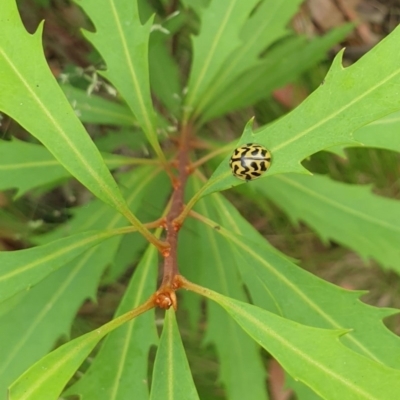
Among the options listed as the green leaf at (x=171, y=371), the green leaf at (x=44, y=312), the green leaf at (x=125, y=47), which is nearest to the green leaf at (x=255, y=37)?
the green leaf at (x=125, y=47)

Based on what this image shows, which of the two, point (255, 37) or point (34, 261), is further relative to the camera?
point (255, 37)

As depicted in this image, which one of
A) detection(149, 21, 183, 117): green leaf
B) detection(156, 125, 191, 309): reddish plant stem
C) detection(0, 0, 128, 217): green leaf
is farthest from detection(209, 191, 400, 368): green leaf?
detection(149, 21, 183, 117): green leaf

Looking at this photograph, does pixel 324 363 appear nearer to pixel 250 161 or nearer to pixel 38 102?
pixel 250 161

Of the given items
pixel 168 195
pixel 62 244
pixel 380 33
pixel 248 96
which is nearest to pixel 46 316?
pixel 62 244

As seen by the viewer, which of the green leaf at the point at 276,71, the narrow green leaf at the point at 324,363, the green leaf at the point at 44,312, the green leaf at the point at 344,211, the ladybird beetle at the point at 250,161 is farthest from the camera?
the green leaf at the point at 276,71

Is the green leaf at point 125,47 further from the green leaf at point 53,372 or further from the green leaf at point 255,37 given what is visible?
the green leaf at point 53,372

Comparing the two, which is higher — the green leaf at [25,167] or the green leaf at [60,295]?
the green leaf at [25,167]

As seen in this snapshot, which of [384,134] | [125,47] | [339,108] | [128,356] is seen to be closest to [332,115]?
[339,108]

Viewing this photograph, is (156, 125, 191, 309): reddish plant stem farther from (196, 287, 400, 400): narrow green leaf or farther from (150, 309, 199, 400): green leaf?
(196, 287, 400, 400): narrow green leaf
